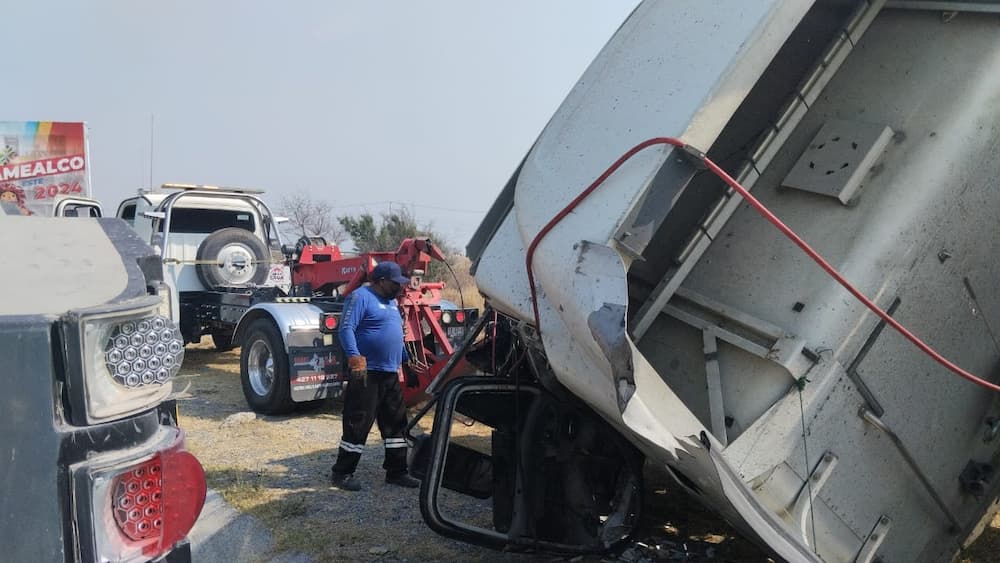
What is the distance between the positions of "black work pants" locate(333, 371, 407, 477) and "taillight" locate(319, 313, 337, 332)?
70.4 inches

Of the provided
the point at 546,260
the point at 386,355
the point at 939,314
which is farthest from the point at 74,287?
the point at 386,355

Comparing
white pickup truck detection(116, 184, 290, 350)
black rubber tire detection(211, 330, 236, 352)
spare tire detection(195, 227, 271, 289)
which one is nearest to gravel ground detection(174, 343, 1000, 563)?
white pickup truck detection(116, 184, 290, 350)

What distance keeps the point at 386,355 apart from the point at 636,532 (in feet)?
7.61

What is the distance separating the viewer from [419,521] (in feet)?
14.8

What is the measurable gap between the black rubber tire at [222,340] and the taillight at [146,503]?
9777 mm

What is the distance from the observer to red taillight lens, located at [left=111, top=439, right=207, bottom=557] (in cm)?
162

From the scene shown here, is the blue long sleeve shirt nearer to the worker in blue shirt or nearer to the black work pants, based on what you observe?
the worker in blue shirt

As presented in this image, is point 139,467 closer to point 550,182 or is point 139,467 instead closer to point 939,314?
point 550,182

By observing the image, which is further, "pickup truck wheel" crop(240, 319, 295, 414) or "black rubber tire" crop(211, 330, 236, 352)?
"black rubber tire" crop(211, 330, 236, 352)

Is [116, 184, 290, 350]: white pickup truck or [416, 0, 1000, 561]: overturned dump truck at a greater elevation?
[416, 0, 1000, 561]: overturned dump truck

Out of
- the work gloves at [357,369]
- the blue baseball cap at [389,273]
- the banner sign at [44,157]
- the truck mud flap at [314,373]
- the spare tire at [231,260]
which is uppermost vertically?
the blue baseball cap at [389,273]

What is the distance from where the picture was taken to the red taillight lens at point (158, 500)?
5.32 feet

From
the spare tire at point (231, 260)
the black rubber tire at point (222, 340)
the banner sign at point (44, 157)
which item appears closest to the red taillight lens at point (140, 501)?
the spare tire at point (231, 260)

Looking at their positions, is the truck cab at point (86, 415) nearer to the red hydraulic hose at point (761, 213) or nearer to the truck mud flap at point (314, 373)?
the red hydraulic hose at point (761, 213)
